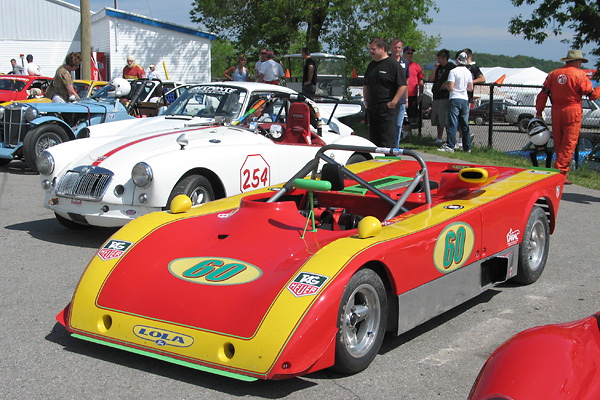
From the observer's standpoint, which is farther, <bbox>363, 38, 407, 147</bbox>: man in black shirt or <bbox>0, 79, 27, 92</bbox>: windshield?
<bbox>0, 79, 27, 92</bbox>: windshield

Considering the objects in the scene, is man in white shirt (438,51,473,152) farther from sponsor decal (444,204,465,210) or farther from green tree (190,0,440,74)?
green tree (190,0,440,74)

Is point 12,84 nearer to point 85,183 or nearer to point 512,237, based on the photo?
point 85,183

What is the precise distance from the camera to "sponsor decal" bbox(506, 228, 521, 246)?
191 inches

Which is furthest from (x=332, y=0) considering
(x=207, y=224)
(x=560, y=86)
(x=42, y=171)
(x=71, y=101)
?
(x=207, y=224)

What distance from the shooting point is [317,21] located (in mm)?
26500

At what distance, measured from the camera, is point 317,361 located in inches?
131

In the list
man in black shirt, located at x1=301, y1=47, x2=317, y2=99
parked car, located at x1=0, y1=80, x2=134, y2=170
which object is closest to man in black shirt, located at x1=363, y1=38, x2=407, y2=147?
parked car, located at x1=0, y1=80, x2=134, y2=170

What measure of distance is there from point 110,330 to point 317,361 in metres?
1.17

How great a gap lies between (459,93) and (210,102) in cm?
565

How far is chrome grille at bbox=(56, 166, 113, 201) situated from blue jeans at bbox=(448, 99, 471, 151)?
7859 mm

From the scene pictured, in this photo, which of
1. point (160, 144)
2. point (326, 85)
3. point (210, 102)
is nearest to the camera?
point (160, 144)

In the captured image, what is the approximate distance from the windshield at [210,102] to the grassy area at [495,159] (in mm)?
4917

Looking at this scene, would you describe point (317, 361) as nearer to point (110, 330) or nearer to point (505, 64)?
point (110, 330)

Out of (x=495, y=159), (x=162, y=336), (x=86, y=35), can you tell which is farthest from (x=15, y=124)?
(x=162, y=336)
